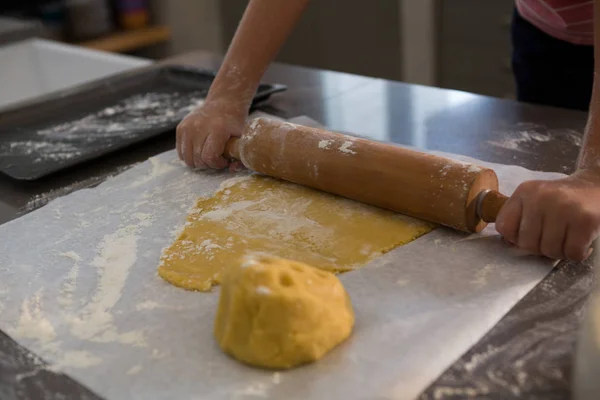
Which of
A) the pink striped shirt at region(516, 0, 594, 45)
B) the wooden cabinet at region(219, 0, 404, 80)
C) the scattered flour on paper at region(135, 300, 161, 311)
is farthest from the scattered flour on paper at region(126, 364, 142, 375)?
the wooden cabinet at region(219, 0, 404, 80)

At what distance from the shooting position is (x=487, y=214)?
93cm

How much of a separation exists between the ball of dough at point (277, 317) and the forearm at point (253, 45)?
62 centimetres

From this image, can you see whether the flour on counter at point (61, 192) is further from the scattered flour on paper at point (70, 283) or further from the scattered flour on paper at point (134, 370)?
the scattered flour on paper at point (134, 370)

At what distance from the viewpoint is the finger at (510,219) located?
2.89ft

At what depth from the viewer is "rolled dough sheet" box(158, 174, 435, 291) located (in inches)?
36.2

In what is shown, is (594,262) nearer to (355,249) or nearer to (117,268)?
(355,249)

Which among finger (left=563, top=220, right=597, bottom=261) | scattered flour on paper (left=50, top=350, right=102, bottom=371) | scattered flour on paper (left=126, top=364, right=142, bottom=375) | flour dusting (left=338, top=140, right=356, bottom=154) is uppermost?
flour dusting (left=338, top=140, right=356, bottom=154)

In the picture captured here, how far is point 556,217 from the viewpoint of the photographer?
0.85 meters

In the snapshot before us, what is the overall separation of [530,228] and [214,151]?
1.93 ft

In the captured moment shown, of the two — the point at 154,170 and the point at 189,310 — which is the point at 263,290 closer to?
the point at 189,310

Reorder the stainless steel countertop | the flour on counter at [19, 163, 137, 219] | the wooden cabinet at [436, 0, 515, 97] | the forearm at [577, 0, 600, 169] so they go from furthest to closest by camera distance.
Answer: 1. the wooden cabinet at [436, 0, 515, 97]
2. the flour on counter at [19, 163, 137, 219]
3. the forearm at [577, 0, 600, 169]
4. the stainless steel countertop

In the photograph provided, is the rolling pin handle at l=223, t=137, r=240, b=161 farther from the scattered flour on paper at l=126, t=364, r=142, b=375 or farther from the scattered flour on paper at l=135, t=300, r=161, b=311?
the scattered flour on paper at l=126, t=364, r=142, b=375

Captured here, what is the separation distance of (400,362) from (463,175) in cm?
33

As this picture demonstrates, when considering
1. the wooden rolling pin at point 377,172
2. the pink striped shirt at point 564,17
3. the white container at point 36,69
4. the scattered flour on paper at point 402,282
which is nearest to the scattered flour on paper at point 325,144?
the wooden rolling pin at point 377,172
